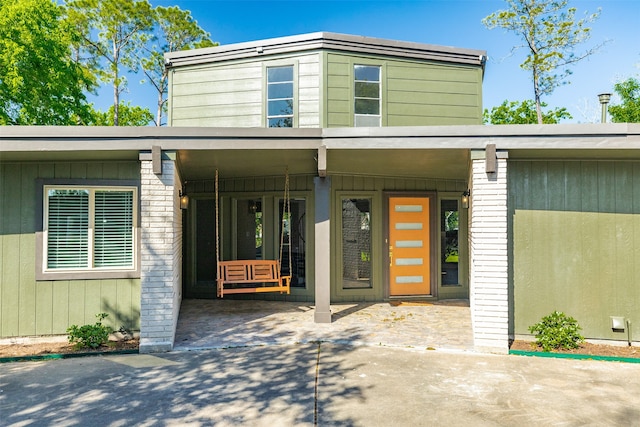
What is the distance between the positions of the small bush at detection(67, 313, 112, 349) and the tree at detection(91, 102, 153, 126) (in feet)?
76.2

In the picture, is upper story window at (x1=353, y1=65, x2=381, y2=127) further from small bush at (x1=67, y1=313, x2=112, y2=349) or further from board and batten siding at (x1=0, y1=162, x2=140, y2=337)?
small bush at (x1=67, y1=313, x2=112, y2=349)

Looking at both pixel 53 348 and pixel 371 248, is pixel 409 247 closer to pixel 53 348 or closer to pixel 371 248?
pixel 371 248

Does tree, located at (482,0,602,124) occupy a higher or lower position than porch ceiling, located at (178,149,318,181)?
higher

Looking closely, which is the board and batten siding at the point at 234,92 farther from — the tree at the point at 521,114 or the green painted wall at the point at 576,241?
the tree at the point at 521,114

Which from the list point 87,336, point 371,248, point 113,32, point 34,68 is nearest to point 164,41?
point 113,32

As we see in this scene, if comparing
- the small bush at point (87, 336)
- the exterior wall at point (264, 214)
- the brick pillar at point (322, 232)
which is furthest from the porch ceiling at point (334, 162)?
the small bush at point (87, 336)

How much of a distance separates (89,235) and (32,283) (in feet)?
3.25

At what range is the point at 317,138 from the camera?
18.1 feet

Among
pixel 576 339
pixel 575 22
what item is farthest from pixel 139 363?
pixel 575 22

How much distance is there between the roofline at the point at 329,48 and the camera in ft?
28.4

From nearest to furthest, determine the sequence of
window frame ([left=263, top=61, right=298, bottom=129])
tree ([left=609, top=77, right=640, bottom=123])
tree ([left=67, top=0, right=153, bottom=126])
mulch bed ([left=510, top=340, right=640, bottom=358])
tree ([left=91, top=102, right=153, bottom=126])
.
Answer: mulch bed ([left=510, top=340, right=640, bottom=358]) → window frame ([left=263, top=61, right=298, bottom=129]) → tree ([left=67, top=0, right=153, bottom=126]) → tree ([left=609, top=77, right=640, bottom=123]) → tree ([left=91, top=102, right=153, bottom=126])


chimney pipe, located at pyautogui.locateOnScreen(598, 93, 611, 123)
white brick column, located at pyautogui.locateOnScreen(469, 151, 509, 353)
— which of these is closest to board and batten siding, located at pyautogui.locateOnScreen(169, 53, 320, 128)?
white brick column, located at pyautogui.locateOnScreen(469, 151, 509, 353)

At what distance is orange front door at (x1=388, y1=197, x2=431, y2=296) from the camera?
28.0 feet

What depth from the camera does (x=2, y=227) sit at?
18.1 feet
